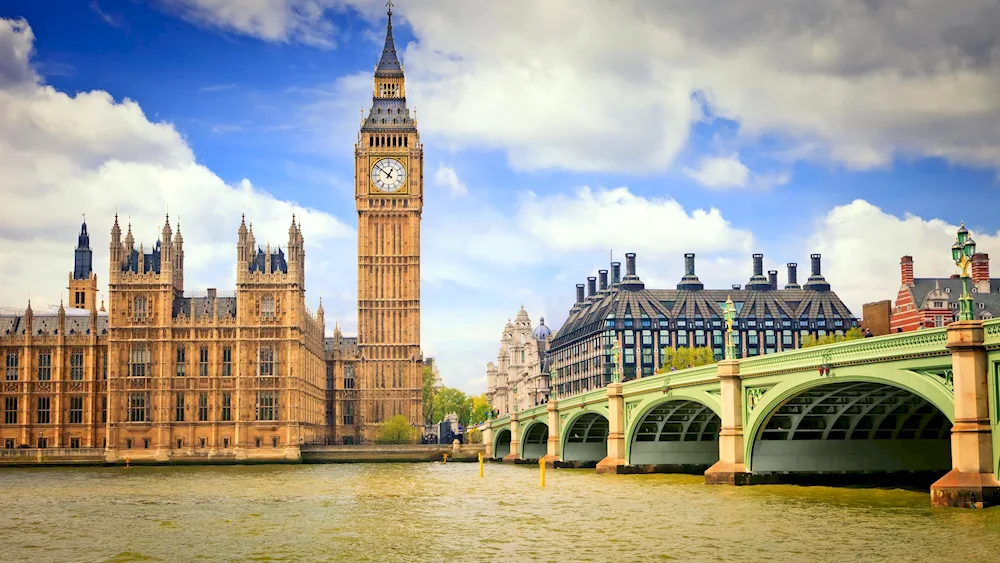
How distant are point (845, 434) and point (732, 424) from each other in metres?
7.03

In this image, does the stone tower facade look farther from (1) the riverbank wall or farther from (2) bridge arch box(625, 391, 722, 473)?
(2) bridge arch box(625, 391, 722, 473)

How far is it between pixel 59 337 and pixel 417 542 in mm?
104280

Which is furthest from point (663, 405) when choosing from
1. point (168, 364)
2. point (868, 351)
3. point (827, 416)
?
point (168, 364)

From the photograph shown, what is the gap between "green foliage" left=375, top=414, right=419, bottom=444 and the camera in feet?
488

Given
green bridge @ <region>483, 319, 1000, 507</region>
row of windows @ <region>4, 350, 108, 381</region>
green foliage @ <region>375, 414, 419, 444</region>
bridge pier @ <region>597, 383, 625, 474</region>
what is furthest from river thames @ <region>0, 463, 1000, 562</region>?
green foliage @ <region>375, 414, 419, 444</region>

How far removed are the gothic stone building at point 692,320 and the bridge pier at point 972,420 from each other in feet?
412

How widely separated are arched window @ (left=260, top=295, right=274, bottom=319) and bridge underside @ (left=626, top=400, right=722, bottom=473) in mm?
63717

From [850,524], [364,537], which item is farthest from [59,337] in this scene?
[850,524]

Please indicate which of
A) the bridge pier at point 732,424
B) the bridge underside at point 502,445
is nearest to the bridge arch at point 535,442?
the bridge underside at point 502,445

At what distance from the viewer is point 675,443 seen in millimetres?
80188

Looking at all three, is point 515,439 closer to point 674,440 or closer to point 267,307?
point 267,307

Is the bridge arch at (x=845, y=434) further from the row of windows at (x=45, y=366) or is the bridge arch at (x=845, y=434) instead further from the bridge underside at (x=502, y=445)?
the row of windows at (x=45, y=366)

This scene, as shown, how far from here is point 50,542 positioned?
4347 centimetres

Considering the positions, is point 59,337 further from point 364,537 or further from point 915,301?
point 364,537
